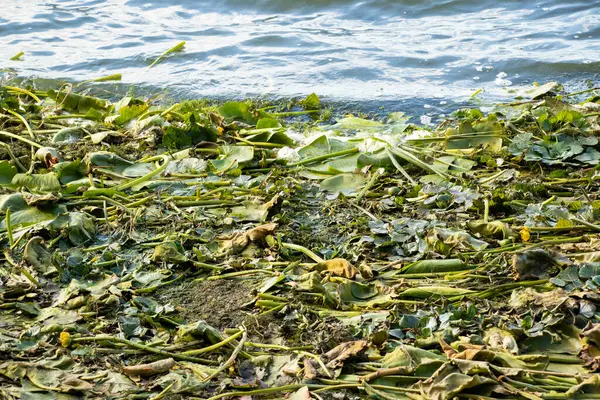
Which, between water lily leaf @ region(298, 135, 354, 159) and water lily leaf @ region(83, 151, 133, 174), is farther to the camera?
water lily leaf @ region(298, 135, 354, 159)

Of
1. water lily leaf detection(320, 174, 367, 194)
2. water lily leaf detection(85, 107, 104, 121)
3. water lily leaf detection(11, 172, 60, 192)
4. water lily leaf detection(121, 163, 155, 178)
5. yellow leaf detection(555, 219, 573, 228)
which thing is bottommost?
water lily leaf detection(320, 174, 367, 194)

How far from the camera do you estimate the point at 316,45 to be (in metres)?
7.07

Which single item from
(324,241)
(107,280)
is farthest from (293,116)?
(107,280)

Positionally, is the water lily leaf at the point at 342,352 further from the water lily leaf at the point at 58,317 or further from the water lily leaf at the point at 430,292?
the water lily leaf at the point at 58,317

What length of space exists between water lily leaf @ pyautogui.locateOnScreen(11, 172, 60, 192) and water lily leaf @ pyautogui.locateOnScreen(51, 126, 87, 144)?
0.68 metres

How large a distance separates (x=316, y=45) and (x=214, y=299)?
4.90 meters

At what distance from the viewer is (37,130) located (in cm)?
426

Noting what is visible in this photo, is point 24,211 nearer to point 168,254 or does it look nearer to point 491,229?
point 168,254

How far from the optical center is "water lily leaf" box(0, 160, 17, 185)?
3.48m

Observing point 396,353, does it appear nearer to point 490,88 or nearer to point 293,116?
point 293,116

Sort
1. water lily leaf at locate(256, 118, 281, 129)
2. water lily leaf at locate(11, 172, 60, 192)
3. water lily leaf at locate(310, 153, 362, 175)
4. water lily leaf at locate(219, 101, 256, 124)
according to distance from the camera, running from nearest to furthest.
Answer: water lily leaf at locate(11, 172, 60, 192), water lily leaf at locate(310, 153, 362, 175), water lily leaf at locate(256, 118, 281, 129), water lily leaf at locate(219, 101, 256, 124)

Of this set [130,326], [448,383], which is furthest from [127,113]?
[448,383]

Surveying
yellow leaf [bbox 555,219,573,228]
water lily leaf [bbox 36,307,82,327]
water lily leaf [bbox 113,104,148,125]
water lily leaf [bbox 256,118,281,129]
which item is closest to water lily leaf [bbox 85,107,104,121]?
water lily leaf [bbox 113,104,148,125]

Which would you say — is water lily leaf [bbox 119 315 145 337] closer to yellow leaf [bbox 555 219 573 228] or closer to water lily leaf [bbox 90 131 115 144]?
yellow leaf [bbox 555 219 573 228]
